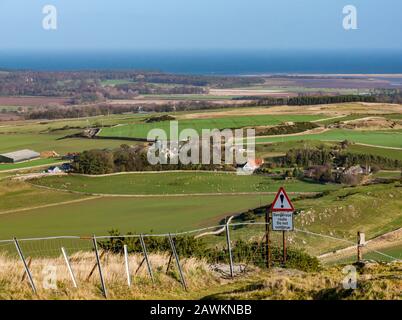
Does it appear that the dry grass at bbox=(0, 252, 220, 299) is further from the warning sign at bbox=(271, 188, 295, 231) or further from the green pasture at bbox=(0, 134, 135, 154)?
the green pasture at bbox=(0, 134, 135, 154)

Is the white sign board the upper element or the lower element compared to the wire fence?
upper

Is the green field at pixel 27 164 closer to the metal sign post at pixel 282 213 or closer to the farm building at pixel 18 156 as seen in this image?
the farm building at pixel 18 156

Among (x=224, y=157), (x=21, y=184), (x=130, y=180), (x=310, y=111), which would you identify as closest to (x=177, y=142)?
(x=224, y=157)

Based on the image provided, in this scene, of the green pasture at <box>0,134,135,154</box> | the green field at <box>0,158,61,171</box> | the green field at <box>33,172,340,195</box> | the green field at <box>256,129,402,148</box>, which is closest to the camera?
→ the green field at <box>33,172,340,195</box>

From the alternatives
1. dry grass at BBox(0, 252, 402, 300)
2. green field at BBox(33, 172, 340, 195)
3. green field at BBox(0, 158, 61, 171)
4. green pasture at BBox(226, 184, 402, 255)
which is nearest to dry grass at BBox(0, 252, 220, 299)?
dry grass at BBox(0, 252, 402, 300)

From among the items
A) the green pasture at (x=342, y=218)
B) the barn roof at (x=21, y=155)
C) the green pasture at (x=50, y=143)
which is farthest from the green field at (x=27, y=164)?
the green pasture at (x=342, y=218)

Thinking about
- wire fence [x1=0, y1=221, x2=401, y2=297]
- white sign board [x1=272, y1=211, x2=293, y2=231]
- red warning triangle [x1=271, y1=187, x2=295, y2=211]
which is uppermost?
red warning triangle [x1=271, y1=187, x2=295, y2=211]

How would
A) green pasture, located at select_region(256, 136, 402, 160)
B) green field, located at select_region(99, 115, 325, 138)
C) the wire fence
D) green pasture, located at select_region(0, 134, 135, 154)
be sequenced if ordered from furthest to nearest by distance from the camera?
green field, located at select_region(99, 115, 325, 138)
green pasture, located at select_region(0, 134, 135, 154)
green pasture, located at select_region(256, 136, 402, 160)
the wire fence
